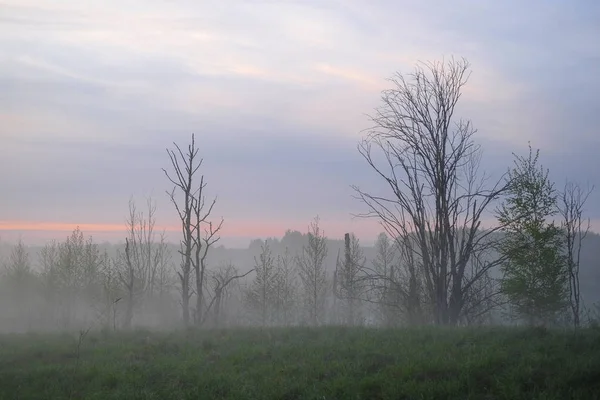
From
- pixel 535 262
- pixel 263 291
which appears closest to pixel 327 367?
pixel 535 262

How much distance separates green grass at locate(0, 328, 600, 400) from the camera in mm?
7746

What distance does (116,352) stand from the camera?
39.6 feet

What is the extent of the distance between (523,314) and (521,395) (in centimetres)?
1917

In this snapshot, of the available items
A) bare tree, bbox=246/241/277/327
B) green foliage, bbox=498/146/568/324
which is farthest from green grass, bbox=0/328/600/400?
bare tree, bbox=246/241/277/327

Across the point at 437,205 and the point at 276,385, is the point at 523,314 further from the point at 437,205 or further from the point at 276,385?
the point at 276,385

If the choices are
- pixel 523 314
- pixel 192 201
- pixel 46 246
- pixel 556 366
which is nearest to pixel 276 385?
pixel 556 366

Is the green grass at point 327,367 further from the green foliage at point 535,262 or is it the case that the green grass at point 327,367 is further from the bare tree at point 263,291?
the bare tree at point 263,291

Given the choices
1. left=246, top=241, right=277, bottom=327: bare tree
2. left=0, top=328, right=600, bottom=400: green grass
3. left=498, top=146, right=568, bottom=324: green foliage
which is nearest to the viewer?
left=0, top=328, right=600, bottom=400: green grass

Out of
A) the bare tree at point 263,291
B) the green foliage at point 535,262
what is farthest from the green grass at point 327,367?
the bare tree at point 263,291

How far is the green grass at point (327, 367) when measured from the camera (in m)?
7.75

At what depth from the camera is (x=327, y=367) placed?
30.5ft

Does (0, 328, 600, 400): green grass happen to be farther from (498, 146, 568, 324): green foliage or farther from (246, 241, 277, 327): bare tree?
(246, 241, 277, 327): bare tree

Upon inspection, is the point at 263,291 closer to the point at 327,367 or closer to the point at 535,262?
the point at 535,262

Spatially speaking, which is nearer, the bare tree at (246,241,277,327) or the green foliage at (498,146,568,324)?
the green foliage at (498,146,568,324)
